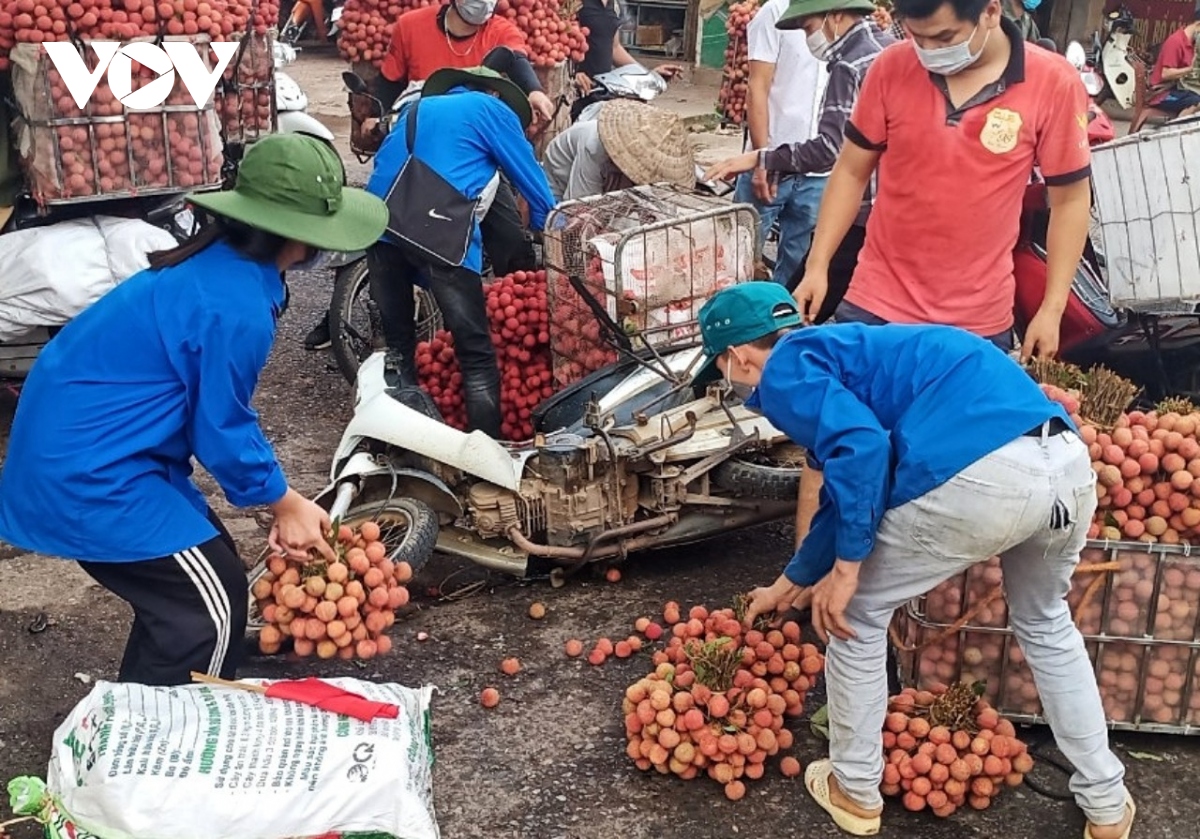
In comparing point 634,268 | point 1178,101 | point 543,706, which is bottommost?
point 543,706

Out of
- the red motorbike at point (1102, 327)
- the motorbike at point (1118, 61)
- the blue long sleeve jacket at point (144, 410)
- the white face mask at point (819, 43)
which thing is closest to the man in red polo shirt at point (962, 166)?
the white face mask at point (819, 43)

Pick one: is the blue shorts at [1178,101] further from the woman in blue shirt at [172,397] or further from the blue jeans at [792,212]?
the woman in blue shirt at [172,397]

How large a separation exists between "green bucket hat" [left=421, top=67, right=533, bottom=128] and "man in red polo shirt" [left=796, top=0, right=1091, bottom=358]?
179 cm

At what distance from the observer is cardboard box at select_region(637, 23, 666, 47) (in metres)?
16.8

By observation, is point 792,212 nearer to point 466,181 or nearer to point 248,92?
point 466,181

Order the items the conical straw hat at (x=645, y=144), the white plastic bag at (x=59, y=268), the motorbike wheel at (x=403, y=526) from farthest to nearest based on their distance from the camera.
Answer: the conical straw hat at (x=645, y=144)
the white plastic bag at (x=59, y=268)
the motorbike wheel at (x=403, y=526)

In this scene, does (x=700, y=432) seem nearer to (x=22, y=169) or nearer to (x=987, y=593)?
(x=987, y=593)

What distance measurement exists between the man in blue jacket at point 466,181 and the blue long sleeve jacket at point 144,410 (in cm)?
201

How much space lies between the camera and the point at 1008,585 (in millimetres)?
3365

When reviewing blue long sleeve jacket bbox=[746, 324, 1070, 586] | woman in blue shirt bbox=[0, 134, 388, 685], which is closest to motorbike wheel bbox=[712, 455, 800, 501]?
blue long sleeve jacket bbox=[746, 324, 1070, 586]

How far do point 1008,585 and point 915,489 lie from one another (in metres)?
0.53

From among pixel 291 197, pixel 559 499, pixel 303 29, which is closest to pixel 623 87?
pixel 559 499

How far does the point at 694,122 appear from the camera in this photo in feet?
45.8

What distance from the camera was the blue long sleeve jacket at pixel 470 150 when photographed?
17.2 ft
